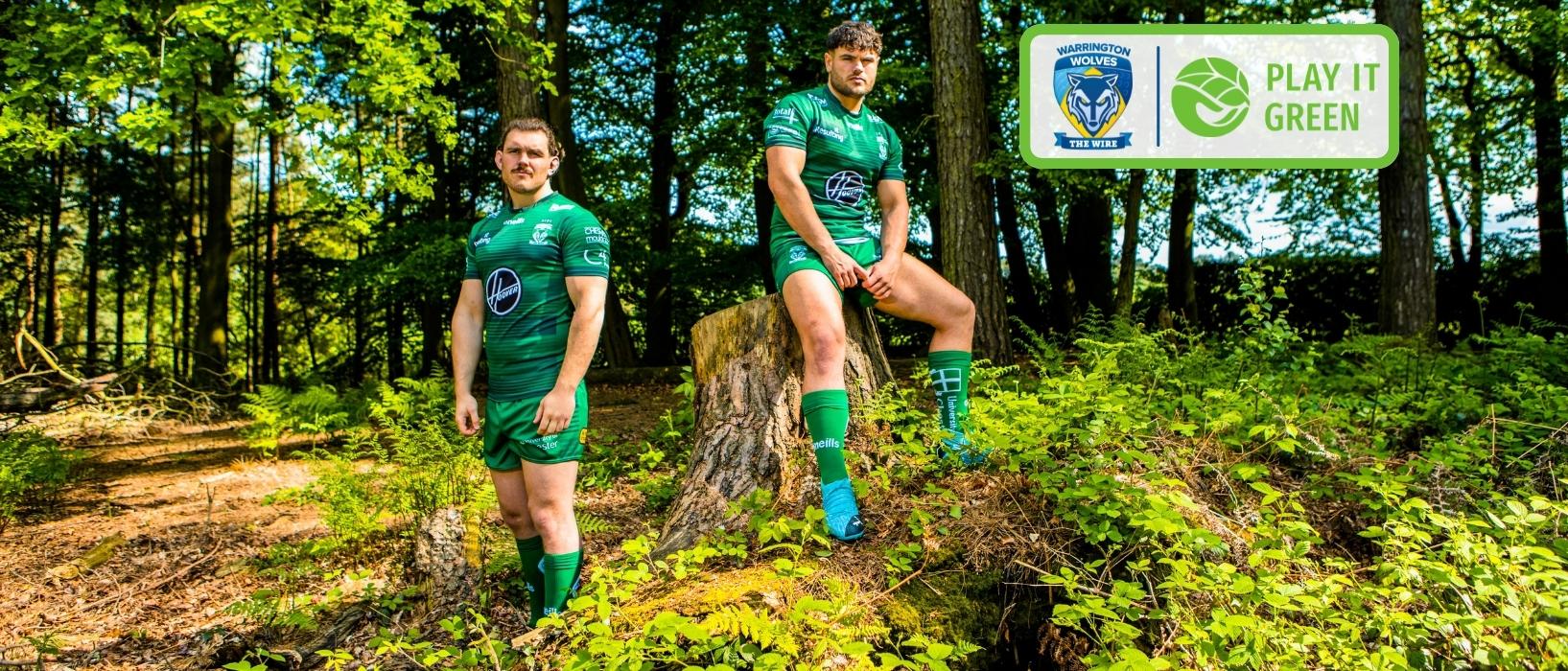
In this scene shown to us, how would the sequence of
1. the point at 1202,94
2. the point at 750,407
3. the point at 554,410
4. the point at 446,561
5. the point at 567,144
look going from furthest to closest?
1. the point at 567,144
2. the point at 1202,94
3. the point at 750,407
4. the point at 446,561
5. the point at 554,410

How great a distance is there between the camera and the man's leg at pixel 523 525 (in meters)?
3.55

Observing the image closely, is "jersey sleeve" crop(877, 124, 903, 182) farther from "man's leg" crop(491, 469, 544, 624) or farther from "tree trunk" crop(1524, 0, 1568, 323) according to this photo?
"tree trunk" crop(1524, 0, 1568, 323)

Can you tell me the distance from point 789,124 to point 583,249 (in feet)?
3.44

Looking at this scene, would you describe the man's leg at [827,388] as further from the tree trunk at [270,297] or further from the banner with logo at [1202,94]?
the tree trunk at [270,297]

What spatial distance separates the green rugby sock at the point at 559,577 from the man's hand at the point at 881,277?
5.28ft

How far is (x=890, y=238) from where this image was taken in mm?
4094

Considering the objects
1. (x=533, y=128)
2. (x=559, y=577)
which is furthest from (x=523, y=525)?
(x=533, y=128)

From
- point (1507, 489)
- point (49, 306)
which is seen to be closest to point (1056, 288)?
point (1507, 489)

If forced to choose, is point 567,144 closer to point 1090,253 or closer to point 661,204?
point 661,204

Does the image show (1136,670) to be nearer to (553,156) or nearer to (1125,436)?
(1125,436)

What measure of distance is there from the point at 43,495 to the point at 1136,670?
797 centimetres

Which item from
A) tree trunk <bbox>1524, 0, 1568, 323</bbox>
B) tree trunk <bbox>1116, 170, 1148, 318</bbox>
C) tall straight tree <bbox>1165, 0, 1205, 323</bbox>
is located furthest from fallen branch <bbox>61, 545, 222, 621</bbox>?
tree trunk <bbox>1524, 0, 1568, 323</bbox>

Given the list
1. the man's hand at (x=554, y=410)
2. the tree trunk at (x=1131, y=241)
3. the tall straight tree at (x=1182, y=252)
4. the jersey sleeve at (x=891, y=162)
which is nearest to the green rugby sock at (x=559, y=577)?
the man's hand at (x=554, y=410)

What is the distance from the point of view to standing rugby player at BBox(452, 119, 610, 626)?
3.34 metres
